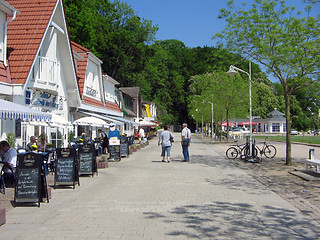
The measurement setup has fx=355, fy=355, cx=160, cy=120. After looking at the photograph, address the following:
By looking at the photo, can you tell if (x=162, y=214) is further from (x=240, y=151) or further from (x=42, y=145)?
(x=240, y=151)

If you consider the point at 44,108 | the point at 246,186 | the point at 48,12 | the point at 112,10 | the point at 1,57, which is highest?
the point at 112,10

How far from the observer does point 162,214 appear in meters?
6.95

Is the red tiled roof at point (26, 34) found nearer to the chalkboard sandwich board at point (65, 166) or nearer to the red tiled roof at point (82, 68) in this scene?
the chalkboard sandwich board at point (65, 166)

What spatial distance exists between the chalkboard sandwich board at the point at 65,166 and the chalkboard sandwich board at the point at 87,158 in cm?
201

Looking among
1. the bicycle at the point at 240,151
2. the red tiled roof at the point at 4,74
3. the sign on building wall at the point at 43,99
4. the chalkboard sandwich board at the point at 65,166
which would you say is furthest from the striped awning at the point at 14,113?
the bicycle at the point at 240,151

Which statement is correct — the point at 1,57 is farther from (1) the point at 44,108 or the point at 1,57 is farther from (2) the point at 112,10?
(2) the point at 112,10

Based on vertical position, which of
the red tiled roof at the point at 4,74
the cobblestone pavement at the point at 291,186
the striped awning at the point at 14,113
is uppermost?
the red tiled roof at the point at 4,74

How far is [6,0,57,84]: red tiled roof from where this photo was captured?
12.9 m

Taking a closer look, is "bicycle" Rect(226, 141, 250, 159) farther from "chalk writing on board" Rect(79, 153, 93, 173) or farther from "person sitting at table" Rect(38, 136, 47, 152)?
"person sitting at table" Rect(38, 136, 47, 152)

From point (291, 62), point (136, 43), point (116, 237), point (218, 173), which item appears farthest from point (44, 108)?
point (136, 43)

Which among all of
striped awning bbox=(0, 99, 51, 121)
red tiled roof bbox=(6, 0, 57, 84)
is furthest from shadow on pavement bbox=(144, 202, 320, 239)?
red tiled roof bbox=(6, 0, 57, 84)

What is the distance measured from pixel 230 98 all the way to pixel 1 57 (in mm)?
28914

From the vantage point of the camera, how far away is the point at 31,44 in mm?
13562

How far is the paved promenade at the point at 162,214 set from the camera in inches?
225
